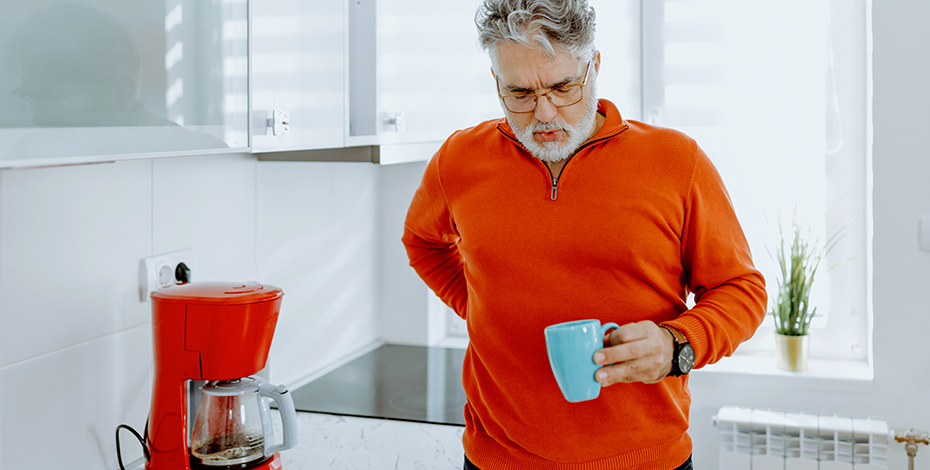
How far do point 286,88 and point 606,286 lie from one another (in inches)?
25.2

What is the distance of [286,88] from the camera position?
1314 millimetres

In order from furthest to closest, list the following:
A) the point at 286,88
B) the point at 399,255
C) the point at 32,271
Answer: the point at 399,255 → the point at 286,88 → the point at 32,271

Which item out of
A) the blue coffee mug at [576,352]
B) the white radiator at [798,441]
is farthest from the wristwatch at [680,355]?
the white radiator at [798,441]

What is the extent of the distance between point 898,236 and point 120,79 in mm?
2029

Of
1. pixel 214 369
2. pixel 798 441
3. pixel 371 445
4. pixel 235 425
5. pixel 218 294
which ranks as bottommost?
pixel 798 441

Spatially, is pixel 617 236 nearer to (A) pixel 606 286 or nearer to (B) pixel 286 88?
(A) pixel 606 286

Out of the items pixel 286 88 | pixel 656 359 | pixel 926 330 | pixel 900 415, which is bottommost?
pixel 900 415

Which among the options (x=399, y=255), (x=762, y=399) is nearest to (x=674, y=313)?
(x=762, y=399)

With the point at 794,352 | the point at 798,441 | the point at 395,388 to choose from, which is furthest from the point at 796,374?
the point at 395,388

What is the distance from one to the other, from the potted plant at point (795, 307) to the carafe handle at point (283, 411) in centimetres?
160

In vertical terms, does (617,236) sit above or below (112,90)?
below

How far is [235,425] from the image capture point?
1.24 meters

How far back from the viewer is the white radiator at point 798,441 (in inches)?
82.6

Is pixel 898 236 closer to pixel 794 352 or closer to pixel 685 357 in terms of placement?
pixel 794 352
